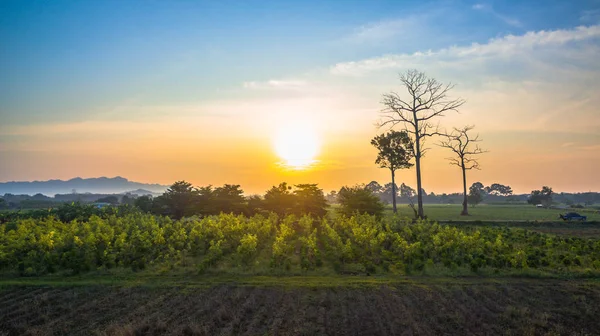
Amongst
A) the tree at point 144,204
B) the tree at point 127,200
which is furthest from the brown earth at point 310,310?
the tree at point 127,200

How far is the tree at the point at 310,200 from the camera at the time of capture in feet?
132

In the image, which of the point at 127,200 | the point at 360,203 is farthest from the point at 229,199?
the point at 127,200

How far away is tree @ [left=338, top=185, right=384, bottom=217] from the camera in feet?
121

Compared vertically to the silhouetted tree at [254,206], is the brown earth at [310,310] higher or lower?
lower

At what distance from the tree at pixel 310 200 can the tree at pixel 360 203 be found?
2947 millimetres

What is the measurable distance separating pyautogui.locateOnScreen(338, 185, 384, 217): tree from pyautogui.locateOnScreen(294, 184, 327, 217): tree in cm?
295

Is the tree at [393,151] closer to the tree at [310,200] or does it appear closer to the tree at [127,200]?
the tree at [310,200]

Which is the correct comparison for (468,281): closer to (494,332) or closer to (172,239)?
(494,332)

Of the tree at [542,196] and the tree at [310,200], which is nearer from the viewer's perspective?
the tree at [310,200]

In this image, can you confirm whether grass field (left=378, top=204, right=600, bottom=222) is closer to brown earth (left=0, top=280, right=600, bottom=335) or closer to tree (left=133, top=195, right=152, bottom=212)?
brown earth (left=0, top=280, right=600, bottom=335)

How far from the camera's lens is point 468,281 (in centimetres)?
1362

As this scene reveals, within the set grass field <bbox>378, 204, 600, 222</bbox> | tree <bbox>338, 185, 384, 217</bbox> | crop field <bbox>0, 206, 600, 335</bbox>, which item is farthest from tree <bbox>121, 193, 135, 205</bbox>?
crop field <bbox>0, 206, 600, 335</bbox>

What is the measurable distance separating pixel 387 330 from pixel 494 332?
8.65ft

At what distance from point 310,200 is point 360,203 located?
19.4ft
